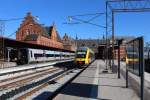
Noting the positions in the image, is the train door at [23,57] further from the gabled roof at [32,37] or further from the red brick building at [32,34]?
the gabled roof at [32,37]

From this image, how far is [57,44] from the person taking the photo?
155 m

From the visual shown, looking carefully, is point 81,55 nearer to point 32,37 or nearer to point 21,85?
point 21,85

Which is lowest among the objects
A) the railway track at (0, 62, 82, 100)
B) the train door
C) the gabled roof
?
the railway track at (0, 62, 82, 100)

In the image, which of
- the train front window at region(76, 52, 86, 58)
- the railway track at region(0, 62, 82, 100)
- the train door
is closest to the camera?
the railway track at region(0, 62, 82, 100)

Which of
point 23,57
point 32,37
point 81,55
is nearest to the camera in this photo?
point 81,55

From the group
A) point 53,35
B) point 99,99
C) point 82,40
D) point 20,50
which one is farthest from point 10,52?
point 82,40

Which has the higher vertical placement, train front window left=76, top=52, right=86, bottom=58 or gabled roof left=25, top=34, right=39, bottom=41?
gabled roof left=25, top=34, right=39, bottom=41

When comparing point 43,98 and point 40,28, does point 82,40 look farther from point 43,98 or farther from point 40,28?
point 43,98

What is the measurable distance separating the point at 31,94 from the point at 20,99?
6.81 feet

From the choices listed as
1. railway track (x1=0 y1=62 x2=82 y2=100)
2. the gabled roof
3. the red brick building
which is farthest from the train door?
the gabled roof

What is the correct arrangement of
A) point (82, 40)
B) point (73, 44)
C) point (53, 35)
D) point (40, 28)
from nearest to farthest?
point (40, 28)
point (53, 35)
point (82, 40)
point (73, 44)

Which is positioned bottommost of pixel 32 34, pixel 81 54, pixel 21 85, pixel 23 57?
pixel 21 85

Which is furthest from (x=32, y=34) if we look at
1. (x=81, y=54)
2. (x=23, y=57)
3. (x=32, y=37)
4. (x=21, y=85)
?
(x=21, y=85)

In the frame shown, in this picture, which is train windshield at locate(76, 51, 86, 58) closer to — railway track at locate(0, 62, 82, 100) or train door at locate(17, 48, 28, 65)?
train door at locate(17, 48, 28, 65)
